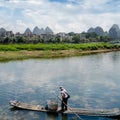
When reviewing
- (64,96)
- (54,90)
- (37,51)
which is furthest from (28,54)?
(64,96)

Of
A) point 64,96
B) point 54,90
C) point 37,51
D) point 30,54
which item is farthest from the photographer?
point 37,51

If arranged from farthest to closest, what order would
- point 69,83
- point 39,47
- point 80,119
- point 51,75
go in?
point 39,47 → point 51,75 → point 69,83 → point 80,119

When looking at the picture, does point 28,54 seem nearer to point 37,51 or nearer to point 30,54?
point 30,54

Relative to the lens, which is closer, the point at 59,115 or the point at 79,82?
the point at 59,115

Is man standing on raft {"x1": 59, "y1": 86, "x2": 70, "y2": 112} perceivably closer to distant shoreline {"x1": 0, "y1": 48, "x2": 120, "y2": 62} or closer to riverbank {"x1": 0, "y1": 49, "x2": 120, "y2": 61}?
distant shoreline {"x1": 0, "y1": 48, "x2": 120, "y2": 62}

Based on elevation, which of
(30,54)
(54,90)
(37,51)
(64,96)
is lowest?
(54,90)

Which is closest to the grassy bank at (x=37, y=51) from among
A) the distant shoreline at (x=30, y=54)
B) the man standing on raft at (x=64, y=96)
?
the distant shoreline at (x=30, y=54)

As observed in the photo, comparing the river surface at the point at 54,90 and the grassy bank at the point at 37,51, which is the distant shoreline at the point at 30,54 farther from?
the river surface at the point at 54,90

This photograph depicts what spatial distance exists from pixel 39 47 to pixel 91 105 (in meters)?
57.3

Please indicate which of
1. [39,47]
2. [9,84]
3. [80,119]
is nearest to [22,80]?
[9,84]

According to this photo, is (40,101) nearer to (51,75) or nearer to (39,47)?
(51,75)

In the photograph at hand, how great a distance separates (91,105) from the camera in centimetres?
2314

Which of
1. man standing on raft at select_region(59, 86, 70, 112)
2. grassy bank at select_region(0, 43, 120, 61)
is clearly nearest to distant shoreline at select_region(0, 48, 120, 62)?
grassy bank at select_region(0, 43, 120, 61)

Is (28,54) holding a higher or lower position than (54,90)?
higher
